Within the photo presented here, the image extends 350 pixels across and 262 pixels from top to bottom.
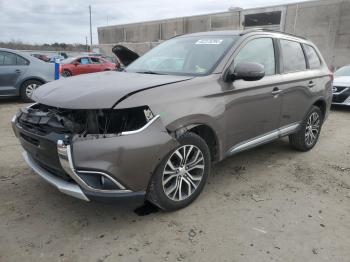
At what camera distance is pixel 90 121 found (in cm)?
273

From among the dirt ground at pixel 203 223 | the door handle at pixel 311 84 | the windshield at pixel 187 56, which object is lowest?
the dirt ground at pixel 203 223

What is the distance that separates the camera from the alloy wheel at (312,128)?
5.17 meters

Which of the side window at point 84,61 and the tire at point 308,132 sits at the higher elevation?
the side window at point 84,61

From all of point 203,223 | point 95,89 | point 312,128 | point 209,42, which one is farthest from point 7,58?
point 203,223

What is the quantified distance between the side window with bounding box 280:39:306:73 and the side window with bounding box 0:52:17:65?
7172 millimetres

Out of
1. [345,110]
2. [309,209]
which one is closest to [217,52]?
[309,209]

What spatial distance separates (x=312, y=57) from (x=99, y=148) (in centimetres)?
394

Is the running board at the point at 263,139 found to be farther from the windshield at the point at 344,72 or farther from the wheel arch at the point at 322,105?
the windshield at the point at 344,72

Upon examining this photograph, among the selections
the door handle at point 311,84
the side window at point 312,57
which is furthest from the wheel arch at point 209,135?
the side window at point 312,57

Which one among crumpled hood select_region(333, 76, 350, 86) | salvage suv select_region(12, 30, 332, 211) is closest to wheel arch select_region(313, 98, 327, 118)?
salvage suv select_region(12, 30, 332, 211)

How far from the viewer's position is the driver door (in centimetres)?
361

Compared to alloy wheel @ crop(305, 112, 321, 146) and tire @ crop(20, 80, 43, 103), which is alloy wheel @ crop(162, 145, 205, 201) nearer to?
alloy wheel @ crop(305, 112, 321, 146)

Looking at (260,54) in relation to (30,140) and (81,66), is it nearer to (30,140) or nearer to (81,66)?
(30,140)

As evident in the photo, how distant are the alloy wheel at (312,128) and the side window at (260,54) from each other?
4.49 feet
